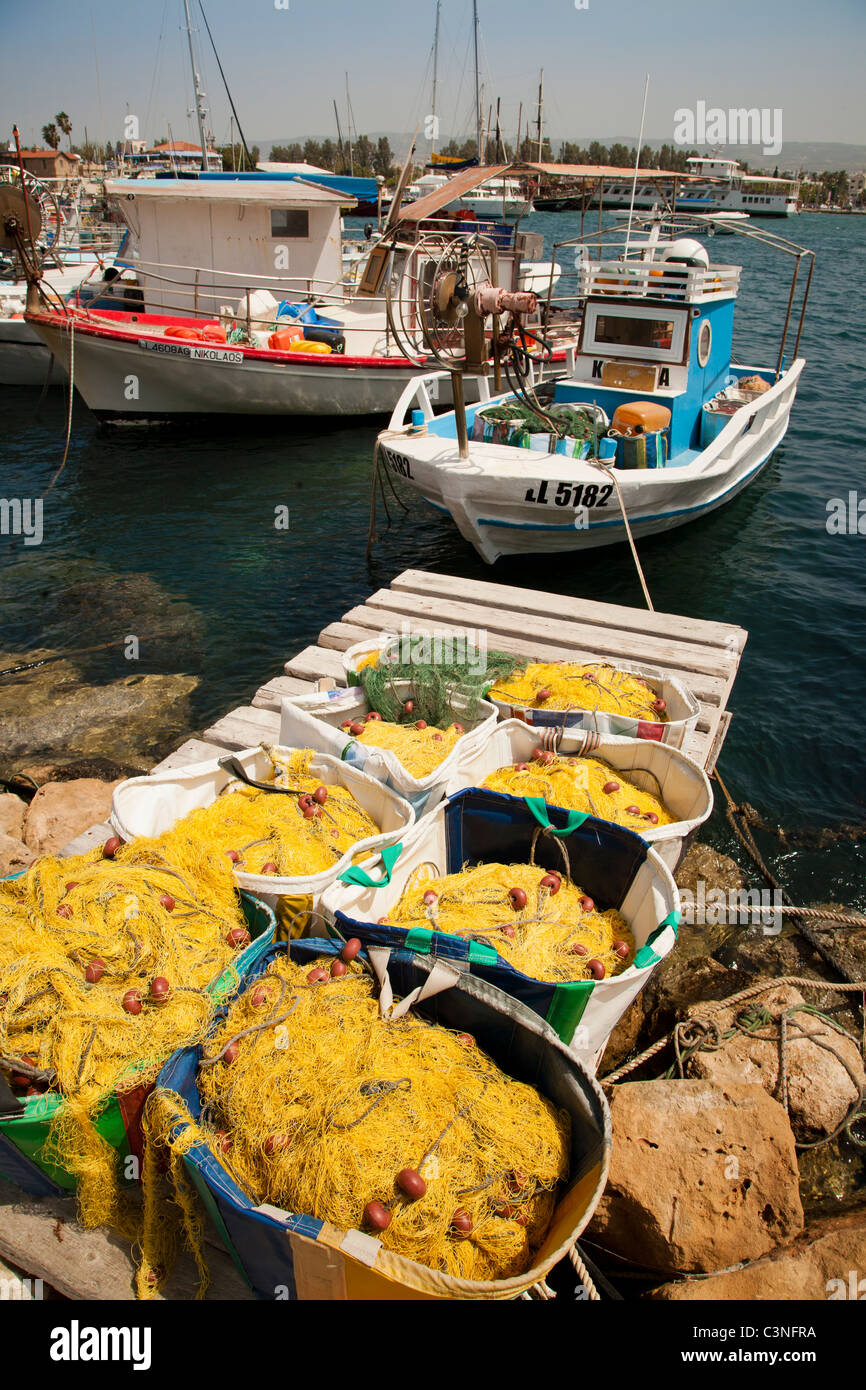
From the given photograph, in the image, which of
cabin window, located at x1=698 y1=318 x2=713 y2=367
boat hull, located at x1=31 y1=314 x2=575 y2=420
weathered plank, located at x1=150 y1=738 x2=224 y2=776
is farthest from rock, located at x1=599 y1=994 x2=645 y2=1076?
boat hull, located at x1=31 y1=314 x2=575 y2=420

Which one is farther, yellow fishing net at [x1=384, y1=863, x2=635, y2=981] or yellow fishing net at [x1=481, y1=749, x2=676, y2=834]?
yellow fishing net at [x1=481, y1=749, x2=676, y2=834]

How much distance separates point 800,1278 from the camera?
3.03 metres

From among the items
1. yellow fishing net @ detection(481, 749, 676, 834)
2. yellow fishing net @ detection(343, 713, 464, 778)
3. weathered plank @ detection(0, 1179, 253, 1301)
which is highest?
yellow fishing net @ detection(343, 713, 464, 778)

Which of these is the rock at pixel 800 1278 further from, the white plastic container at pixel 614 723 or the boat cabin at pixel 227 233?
the boat cabin at pixel 227 233

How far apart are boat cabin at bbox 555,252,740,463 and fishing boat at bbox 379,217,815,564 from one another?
0.06 feet

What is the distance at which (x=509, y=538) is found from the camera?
34.1ft

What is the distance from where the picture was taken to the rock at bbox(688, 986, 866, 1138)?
12.8ft

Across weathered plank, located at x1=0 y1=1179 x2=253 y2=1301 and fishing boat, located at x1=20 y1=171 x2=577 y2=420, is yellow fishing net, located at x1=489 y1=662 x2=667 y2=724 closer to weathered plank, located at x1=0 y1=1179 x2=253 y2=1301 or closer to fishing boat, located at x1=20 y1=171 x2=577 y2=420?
weathered plank, located at x1=0 y1=1179 x2=253 y2=1301

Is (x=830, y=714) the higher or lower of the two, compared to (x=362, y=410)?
lower

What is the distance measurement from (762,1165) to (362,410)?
1668cm

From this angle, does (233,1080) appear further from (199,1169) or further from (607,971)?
(607,971)

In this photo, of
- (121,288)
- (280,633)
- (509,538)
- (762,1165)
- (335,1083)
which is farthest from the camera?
(121,288)

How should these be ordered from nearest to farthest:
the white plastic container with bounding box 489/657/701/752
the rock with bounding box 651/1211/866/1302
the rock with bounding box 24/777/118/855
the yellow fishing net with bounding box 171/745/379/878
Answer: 1. the rock with bounding box 651/1211/866/1302
2. the yellow fishing net with bounding box 171/745/379/878
3. the white plastic container with bounding box 489/657/701/752
4. the rock with bounding box 24/777/118/855
